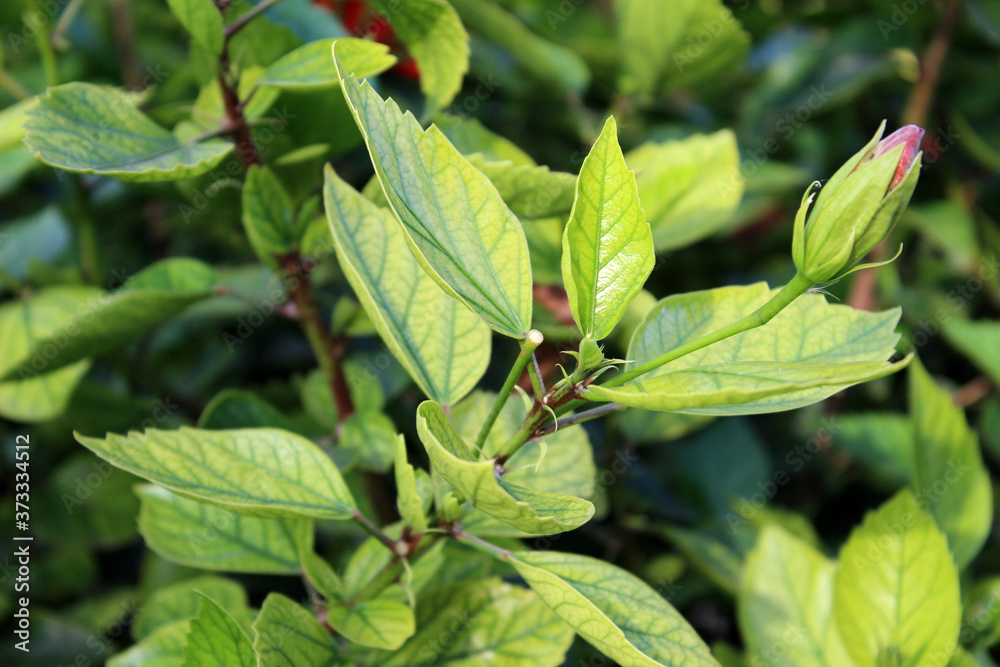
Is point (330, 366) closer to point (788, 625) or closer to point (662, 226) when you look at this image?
point (662, 226)

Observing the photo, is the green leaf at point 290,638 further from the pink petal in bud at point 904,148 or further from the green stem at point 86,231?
the green stem at point 86,231

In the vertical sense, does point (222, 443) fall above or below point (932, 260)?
above

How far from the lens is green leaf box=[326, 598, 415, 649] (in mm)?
473

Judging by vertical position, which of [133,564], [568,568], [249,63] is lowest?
[133,564]

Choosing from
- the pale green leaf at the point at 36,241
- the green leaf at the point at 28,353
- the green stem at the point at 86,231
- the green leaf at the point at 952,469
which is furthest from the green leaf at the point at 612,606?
the pale green leaf at the point at 36,241

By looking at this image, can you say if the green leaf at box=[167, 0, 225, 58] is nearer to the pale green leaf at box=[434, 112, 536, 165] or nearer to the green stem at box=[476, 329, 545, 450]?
the pale green leaf at box=[434, 112, 536, 165]

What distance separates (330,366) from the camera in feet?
2.16

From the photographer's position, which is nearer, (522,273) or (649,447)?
(522,273)

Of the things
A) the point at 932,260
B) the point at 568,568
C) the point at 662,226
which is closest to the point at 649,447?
the point at 662,226

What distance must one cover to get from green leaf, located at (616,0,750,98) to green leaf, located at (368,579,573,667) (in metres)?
0.64

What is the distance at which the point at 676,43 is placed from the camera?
91cm

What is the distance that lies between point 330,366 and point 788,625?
444 mm

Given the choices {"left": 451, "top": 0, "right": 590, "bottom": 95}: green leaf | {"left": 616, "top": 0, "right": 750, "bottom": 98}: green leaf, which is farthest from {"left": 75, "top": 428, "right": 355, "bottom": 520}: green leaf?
{"left": 616, "top": 0, "right": 750, "bottom": 98}: green leaf

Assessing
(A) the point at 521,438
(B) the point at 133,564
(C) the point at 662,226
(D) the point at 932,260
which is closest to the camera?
(A) the point at 521,438
